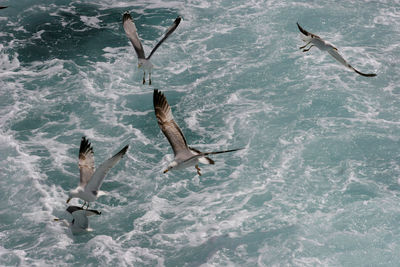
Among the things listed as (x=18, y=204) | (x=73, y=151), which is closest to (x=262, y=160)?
(x=73, y=151)

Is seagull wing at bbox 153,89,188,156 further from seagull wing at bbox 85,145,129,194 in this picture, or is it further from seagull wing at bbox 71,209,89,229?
seagull wing at bbox 71,209,89,229

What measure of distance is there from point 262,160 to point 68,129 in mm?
8009

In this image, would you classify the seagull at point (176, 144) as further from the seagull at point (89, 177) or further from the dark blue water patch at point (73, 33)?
the dark blue water patch at point (73, 33)

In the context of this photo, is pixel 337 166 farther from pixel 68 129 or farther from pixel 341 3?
pixel 341 3

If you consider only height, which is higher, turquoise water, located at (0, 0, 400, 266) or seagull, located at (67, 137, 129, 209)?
seagull, located at (67, 137, 129, 209)

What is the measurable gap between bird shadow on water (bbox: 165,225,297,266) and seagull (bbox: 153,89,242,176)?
16.5ft

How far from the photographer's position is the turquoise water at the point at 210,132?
624 inches

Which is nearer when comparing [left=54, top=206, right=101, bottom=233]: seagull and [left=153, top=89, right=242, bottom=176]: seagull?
[left=153, top=89, right=242, bottom=176]: seagull

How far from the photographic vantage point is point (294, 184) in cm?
1794

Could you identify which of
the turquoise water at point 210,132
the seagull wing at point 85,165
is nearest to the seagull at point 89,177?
the seagull wing at point 85,165

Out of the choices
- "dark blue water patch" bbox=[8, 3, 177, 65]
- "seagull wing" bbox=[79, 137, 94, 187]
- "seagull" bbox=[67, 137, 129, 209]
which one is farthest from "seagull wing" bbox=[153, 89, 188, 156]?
"dark blue water patch" bbox=[8, 3, 177, 65]

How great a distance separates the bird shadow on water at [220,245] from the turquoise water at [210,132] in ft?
0.15

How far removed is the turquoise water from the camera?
15.9 metres

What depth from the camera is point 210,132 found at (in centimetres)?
2053
